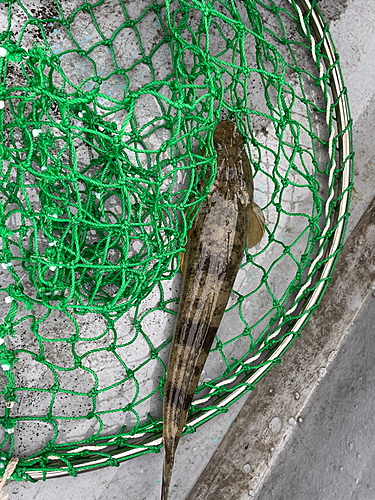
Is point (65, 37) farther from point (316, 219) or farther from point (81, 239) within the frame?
point (316, 219)

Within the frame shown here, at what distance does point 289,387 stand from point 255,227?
1.07 m

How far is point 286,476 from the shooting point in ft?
7.85

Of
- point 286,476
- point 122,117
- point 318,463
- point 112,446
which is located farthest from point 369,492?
point 122,117

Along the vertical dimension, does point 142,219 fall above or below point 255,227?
above

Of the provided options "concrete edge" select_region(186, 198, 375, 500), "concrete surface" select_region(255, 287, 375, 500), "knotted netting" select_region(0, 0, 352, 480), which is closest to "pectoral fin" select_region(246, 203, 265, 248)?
"knotted netting" select_region(0, 0, 352, 480)

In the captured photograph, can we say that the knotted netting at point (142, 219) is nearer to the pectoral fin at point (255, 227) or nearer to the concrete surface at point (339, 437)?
the pectoral fin at point (255, 227)

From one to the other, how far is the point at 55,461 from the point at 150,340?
0.78m

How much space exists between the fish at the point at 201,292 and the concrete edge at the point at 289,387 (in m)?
0.61

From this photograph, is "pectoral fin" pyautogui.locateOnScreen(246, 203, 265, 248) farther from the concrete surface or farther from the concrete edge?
the concrete surface

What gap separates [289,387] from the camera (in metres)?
2.44

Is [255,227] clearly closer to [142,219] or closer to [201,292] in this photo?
[201,292]

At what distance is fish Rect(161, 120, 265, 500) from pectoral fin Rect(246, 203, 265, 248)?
0.11m

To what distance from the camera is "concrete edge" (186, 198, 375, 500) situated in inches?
93.2

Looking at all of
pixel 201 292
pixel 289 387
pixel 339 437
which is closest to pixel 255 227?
pixel 201 292
